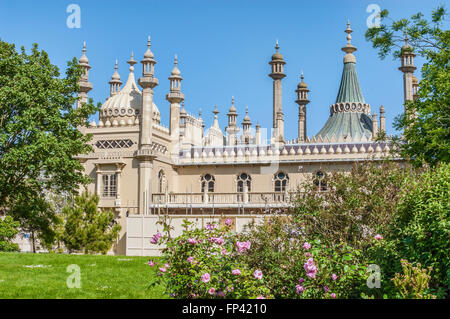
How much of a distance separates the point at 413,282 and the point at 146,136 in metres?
27.9

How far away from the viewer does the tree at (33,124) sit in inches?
925

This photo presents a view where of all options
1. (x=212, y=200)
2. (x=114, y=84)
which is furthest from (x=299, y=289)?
(x=114, y=84)

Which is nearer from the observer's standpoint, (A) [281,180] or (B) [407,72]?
(A) [281,180]

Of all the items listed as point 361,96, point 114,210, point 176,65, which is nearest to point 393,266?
point 114,210

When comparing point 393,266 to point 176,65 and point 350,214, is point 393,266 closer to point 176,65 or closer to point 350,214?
point 350,214

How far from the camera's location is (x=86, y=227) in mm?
31562

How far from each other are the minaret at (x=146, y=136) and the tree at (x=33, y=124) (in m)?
8.99

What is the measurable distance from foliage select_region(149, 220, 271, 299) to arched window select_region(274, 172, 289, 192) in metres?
25.8

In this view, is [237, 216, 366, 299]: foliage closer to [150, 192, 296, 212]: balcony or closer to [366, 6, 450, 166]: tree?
[366, 6, 450, 166]: tree

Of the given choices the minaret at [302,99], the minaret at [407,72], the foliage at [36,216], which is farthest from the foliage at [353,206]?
the minaret at [302,99]

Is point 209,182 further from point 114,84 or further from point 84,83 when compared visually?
point 114,84
